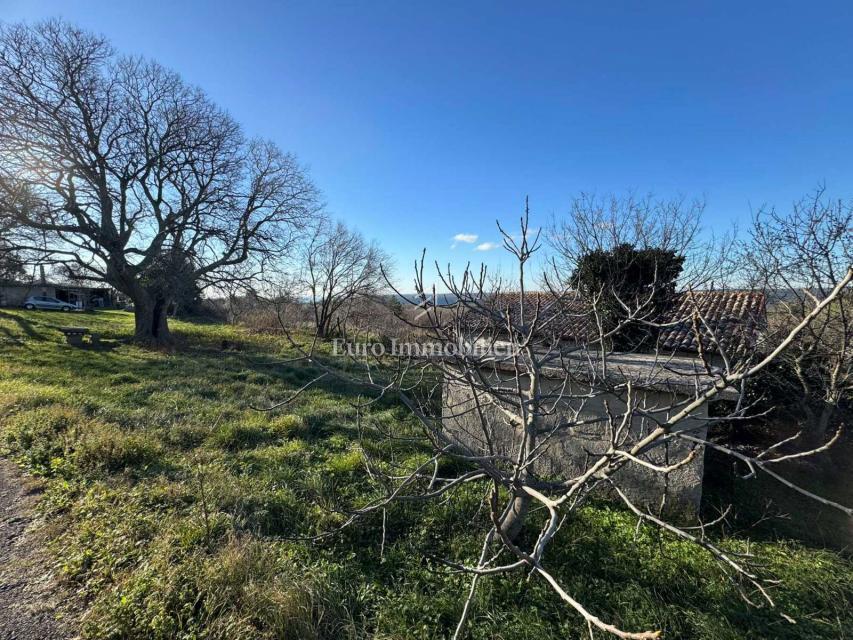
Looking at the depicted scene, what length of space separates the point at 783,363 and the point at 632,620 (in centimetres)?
522

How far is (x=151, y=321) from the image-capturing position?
14086 mm

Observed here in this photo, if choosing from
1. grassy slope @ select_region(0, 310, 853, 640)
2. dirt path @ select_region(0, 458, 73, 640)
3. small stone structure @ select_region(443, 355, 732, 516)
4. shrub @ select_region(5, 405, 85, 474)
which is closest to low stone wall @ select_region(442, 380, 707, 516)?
small stone structure @ select_region(443, 355, 732, 516)

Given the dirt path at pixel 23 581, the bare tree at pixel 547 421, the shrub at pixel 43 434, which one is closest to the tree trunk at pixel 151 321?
the shrub at pixel 43 434

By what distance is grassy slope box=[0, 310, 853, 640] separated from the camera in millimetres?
2324

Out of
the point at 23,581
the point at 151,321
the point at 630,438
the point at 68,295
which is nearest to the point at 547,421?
the point at 630,438

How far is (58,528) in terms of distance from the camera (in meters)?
2.92

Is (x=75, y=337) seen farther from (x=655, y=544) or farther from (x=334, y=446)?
(x=655, y=544)

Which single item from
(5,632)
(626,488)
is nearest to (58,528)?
(5,632)

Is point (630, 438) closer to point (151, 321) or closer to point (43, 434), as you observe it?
point (43, 434)

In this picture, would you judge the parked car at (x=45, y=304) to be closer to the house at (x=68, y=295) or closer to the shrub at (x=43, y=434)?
the house at (x=68, y=295)

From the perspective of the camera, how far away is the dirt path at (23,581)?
2.15 m

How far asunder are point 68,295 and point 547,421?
47.5 m

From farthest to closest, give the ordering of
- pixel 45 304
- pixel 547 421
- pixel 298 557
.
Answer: pixel 45 304
pixel 547 421
pixel 298 557

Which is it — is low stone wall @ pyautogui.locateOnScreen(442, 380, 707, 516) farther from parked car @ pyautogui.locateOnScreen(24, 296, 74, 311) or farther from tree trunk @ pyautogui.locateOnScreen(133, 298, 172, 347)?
parked car @ pyautogui.locateOnScreen(24, 296, 74, 311)
